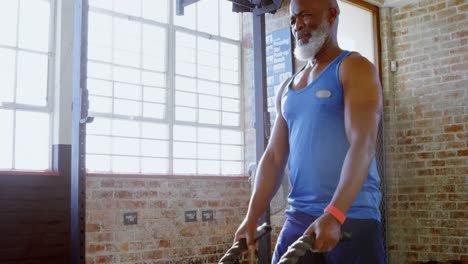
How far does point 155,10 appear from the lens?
17.5ft

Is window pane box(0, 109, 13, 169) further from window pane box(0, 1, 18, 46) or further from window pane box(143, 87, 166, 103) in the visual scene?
window pane box(143, 87, 166, 103)

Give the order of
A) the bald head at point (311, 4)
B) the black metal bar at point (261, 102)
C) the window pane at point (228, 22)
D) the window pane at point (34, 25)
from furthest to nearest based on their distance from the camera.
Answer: the window pane at point (228, 22) < the window pane at point (34, 25) < the black metal bar at point (261, 102) < the bald head at point (311, 4)

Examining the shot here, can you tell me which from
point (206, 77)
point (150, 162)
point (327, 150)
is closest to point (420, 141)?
point (206, 77)

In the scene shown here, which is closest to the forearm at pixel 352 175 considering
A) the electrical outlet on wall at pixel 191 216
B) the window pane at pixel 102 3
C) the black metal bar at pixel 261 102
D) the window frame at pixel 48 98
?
the black metal bar at pixel 261 102

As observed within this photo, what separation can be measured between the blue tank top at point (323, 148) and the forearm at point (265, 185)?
146 mm

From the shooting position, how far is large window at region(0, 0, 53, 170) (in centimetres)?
427

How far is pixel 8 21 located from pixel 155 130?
5.11ft

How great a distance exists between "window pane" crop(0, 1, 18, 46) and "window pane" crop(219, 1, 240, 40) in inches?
83.8

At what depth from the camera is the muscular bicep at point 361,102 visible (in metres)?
1.55

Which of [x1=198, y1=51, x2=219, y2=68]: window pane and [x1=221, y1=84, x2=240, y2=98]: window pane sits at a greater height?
[x1=198, y1=51, x2=219, y2=68]: window pane

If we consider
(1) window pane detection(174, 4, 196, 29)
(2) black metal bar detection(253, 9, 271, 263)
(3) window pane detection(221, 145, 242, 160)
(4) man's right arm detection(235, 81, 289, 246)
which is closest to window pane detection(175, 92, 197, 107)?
(3) window pane detection(221, 145, 242, 160)

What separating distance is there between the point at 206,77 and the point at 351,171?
4.22 m

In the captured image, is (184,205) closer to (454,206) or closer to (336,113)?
(454,206)

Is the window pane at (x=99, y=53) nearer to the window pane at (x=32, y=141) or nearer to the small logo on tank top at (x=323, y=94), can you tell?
the window pane at (x=32, y=141)
